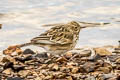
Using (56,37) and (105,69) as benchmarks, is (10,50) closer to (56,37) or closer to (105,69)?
(56,37)

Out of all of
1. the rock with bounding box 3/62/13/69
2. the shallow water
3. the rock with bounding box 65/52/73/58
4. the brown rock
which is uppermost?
the shallow water

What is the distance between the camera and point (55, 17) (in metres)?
15.9

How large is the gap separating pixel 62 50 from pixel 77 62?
38cm

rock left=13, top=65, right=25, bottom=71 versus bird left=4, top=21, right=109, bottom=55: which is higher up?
bird left=4, top=21, right=109, bottom=55

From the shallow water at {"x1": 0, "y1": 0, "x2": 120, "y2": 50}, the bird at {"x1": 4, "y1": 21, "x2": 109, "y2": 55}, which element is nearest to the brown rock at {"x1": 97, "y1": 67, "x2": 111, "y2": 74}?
the bird at {"x1": 4, "y1": 21, "x2": 109, "y2": 55}

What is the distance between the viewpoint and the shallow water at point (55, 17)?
46.0 feet

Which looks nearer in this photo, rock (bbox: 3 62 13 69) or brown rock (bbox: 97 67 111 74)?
brown rock (bbox: 97 67 111 74)

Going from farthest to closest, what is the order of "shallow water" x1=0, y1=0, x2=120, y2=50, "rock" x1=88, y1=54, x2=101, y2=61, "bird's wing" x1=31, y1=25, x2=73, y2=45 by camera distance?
"shallow water" x1=0, y1=0, x2=120, y2=50 < "rock" x1=88, y1=54, x2=101, y2=61 < "bird's wing" x1=31, y1=25, x2=73, y2=45

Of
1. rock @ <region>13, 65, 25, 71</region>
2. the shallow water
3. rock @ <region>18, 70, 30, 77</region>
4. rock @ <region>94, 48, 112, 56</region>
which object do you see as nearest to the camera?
rock @ <region>18, 70, 30, 77</region>

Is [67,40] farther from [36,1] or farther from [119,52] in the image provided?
[36,1]

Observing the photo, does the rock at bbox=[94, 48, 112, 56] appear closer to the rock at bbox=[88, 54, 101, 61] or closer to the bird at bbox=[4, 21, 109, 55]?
the rock at bbox=[88, 54, 101, 61]

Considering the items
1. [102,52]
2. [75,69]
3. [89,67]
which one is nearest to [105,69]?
[89,67]

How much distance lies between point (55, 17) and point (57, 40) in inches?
172

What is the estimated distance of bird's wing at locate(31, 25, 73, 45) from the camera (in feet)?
36.8
